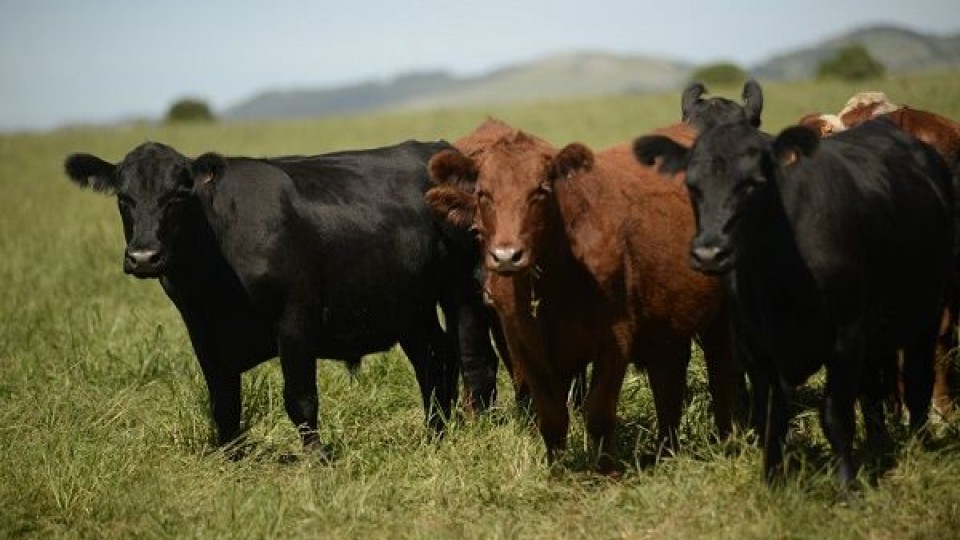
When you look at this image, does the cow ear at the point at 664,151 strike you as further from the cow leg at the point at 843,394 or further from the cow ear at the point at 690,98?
the cow ear at the point at 690,98

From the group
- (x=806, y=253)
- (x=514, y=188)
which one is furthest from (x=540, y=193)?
(x=806, y=253)

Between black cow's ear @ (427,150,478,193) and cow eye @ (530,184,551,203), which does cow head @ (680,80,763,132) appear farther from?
black cow's ear @ (427,150,478,193)

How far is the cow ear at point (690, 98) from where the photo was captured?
7.32 metres

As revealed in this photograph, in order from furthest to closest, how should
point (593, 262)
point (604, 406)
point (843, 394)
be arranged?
point (604, 406), point (593, 262), point (843, 394)

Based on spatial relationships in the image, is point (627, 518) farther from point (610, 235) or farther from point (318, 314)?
point (318, 314)

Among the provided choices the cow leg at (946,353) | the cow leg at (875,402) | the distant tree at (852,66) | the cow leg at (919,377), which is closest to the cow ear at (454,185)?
the cow leg at (875,402)

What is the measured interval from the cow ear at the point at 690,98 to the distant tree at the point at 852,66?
1741 inches

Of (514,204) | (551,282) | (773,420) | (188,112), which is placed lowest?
(188,112)

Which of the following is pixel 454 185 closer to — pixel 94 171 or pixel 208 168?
pixel 208 168

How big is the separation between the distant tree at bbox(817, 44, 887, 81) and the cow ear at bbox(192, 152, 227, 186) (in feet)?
154

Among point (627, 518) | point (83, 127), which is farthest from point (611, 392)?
point (83, 127)

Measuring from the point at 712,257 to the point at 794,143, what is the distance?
690mm

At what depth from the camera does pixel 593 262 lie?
217 inches

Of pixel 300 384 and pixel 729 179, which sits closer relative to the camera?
pixel 729 179
